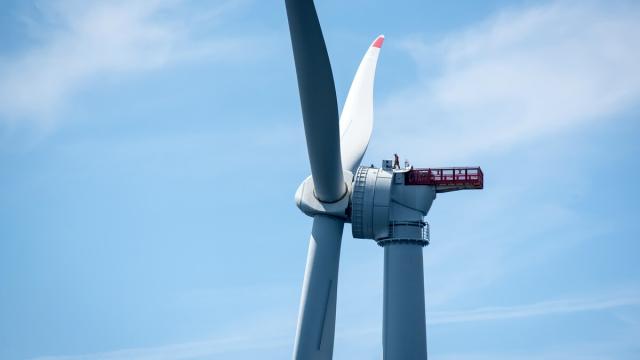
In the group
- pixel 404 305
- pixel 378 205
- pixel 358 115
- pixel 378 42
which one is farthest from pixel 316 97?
pixel 378 42

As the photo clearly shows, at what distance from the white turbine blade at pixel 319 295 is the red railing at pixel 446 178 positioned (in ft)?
23.0

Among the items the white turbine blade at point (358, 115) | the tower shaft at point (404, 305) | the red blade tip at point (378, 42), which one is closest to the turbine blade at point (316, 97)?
the white turbine blade at point (358, 115)

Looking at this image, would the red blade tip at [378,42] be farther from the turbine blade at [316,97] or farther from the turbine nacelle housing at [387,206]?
the turbine blade at [316,97]

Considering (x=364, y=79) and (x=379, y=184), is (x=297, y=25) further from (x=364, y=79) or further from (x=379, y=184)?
(x=364, y=79)

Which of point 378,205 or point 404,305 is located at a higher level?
point 378,205

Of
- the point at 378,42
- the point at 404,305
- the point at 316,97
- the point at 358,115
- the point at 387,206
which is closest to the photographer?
the point at 316,97

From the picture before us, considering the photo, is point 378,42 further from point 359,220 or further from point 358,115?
point 359,220

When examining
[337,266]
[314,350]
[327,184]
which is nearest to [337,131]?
[327,184]

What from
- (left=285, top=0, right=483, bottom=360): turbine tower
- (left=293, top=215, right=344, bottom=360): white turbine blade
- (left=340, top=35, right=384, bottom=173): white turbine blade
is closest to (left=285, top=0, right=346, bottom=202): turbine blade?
(left=285, top=0, right=483, bottom=360): turbine tower

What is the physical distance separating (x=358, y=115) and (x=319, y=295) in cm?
1740

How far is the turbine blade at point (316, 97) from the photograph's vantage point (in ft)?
201

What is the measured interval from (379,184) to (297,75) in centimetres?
1336

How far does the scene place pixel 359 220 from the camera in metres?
73.3

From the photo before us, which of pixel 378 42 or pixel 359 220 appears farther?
pixel 378 42
